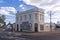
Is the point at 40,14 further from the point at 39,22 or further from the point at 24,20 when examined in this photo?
the point at 24,20

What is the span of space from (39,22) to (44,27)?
2.91 m

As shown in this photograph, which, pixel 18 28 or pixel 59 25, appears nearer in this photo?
pixel 18 28

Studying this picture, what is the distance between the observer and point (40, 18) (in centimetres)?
3791

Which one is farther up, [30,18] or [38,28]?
[30,18]

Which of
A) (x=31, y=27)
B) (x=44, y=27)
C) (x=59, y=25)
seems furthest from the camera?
(x=59, y=25)

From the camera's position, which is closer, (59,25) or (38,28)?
(38,28)

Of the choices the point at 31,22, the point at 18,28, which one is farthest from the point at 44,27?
the point at 18,28

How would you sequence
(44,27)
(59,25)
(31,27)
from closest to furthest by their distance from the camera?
(31,27) < (44,27) < (59,25)

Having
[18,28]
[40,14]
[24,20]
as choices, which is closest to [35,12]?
[40,14]

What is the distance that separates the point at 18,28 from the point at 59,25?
2520 cm

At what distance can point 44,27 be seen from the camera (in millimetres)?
39656

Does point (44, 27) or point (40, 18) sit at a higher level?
point (40, 18)

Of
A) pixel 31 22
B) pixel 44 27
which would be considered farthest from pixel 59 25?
pixel 31 22

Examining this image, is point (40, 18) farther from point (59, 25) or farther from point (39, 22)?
point (59, 25)
